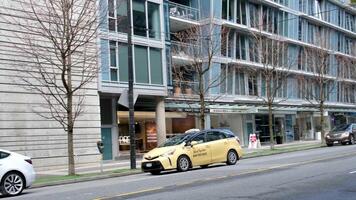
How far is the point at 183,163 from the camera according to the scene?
67.1ft

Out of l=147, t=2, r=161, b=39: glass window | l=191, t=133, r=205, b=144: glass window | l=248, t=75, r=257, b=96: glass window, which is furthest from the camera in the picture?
l=248, t=75, r=257, b=96: glass window

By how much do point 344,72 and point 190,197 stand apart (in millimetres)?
50734

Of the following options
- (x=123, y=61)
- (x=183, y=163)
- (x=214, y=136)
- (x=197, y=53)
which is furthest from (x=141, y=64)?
(x=183, y=163)

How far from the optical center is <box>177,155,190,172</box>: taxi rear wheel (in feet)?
66.5

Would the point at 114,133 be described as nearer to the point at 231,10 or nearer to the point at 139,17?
the point at 139,17

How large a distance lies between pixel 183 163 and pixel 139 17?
14.2 meters

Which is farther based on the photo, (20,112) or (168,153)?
(20,112)

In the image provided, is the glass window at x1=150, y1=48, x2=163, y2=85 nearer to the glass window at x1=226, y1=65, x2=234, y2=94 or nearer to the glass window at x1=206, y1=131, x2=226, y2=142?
the glass window at x1=226, y1=65, x2=234, y2=94

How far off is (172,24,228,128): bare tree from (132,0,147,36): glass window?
3416 millimetres

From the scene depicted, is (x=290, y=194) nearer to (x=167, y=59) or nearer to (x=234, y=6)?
(x=167, y=59)

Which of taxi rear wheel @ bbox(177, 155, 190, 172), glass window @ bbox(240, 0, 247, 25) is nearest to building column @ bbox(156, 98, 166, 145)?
taxi rear wheel @ bbox(177, 155, 190, 172)

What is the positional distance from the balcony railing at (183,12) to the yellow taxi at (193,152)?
16.0 metres

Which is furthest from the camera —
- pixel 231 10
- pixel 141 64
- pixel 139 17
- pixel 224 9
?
pixel 231 10

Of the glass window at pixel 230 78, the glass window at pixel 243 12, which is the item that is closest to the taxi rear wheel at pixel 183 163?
the glass window at pixel 230 78
